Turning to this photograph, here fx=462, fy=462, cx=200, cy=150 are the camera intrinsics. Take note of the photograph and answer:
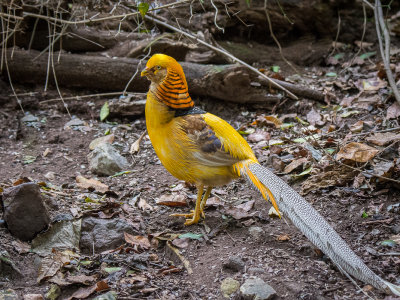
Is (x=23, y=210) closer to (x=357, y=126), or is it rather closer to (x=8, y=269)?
(x=8, y=269)

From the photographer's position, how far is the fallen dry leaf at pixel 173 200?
4.17 meters

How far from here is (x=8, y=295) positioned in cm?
262

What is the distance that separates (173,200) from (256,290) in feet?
5.57

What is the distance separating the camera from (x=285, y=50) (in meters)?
7.41

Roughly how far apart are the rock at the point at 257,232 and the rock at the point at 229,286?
2.13ft

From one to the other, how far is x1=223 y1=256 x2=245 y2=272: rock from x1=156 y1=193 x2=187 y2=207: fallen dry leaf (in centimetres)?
120

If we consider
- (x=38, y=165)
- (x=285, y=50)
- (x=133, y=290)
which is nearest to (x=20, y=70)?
(x=38, y=165)

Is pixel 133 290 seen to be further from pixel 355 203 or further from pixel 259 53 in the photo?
pixel 259 53

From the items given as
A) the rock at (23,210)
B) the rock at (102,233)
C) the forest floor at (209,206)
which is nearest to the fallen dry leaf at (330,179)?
the forest floor at (209,206)

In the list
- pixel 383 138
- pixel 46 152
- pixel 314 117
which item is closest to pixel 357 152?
pixel 383 138

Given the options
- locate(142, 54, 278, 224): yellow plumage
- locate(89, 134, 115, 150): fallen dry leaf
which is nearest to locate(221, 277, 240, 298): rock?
locate(142, 54, 278, 224): yellow plumage

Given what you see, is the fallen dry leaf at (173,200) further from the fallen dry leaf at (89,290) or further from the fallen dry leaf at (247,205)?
the fallen dry leaf at (89,290)

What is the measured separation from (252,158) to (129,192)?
1343mm

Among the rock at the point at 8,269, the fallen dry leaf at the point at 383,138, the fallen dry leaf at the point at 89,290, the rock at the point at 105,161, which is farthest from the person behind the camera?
the rock at the point at 105,161
